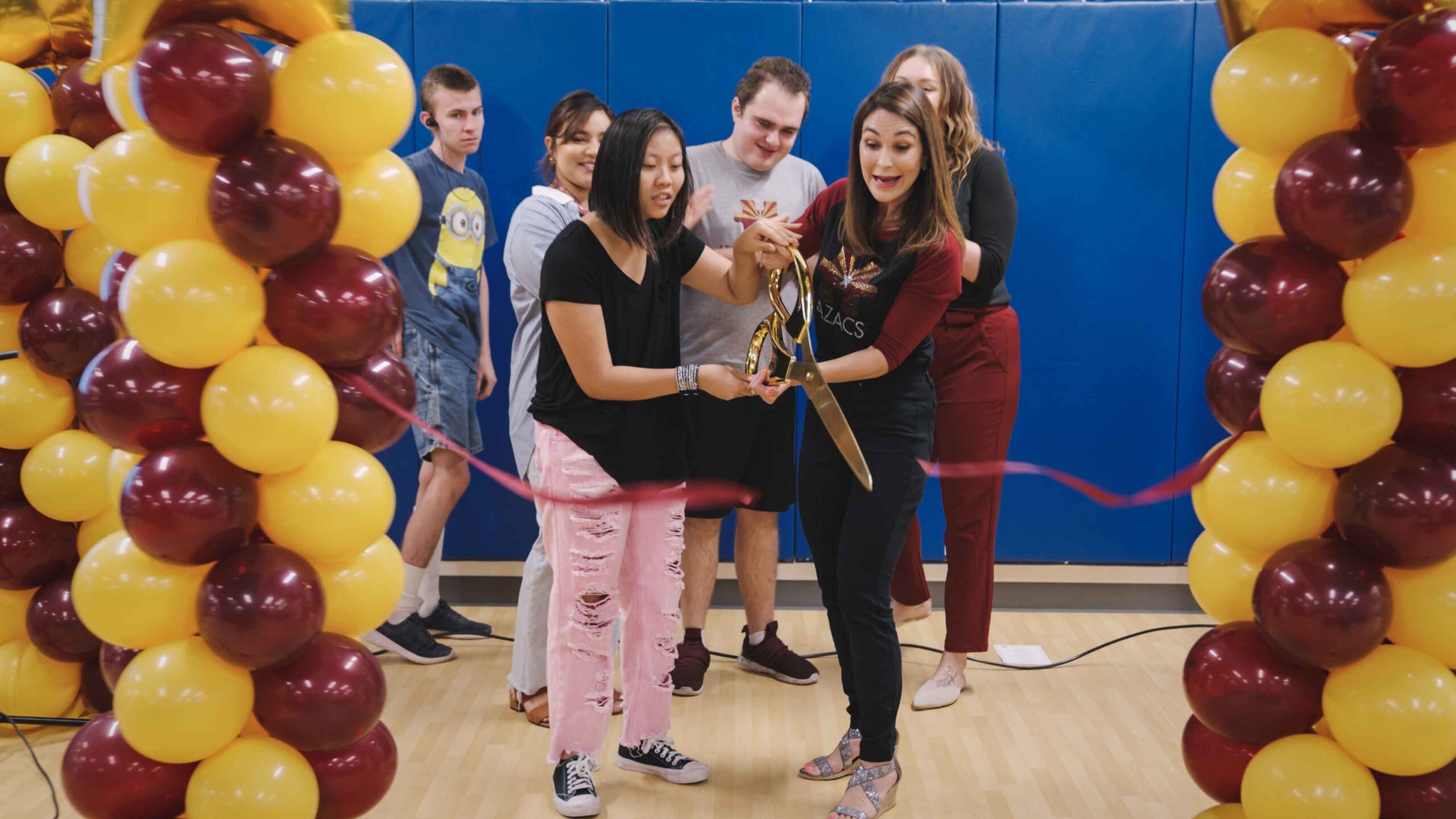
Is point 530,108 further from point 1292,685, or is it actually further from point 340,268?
point 1292,685

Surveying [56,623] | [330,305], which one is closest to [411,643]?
[56,623]

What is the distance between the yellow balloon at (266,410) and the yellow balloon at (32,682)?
1.46 meters

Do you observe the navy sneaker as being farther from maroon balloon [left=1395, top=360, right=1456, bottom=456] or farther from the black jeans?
maroon balloon [left=1395, top=360, right=1456, bottom=456]

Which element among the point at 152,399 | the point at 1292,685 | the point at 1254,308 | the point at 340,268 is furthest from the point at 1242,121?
the point at 152,399

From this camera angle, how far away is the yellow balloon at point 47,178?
2.49 m

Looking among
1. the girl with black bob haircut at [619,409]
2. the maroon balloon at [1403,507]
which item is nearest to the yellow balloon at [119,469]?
the girl with black bob haircut at [619,409]

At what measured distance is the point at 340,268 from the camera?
1.71 m

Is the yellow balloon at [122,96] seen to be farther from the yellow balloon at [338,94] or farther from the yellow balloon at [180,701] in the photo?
the yellow balloon at [180,701]

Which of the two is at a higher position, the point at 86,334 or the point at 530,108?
the point at 530,108

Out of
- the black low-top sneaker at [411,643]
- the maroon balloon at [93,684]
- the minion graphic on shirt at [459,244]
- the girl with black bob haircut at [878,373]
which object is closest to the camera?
the girl with black bob haircut at [878,373]

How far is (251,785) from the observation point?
1684 mm

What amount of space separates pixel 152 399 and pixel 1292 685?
1.78 m

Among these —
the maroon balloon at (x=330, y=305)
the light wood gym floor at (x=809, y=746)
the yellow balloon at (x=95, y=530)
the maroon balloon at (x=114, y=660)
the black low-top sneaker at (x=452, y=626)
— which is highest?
the maroon balloon at (x=330, y=305)

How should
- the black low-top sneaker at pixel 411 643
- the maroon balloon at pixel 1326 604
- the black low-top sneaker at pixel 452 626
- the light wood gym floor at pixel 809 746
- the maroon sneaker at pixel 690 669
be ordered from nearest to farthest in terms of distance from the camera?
the maroon balloon at pixel 1326 604 < the light wood gym floor at pixel 809 746 < the maroon sneaker at pixel 690 669 < the black low-top sneaker at pixel 411 643 < the black low-top sneaker at pixel 452 626
